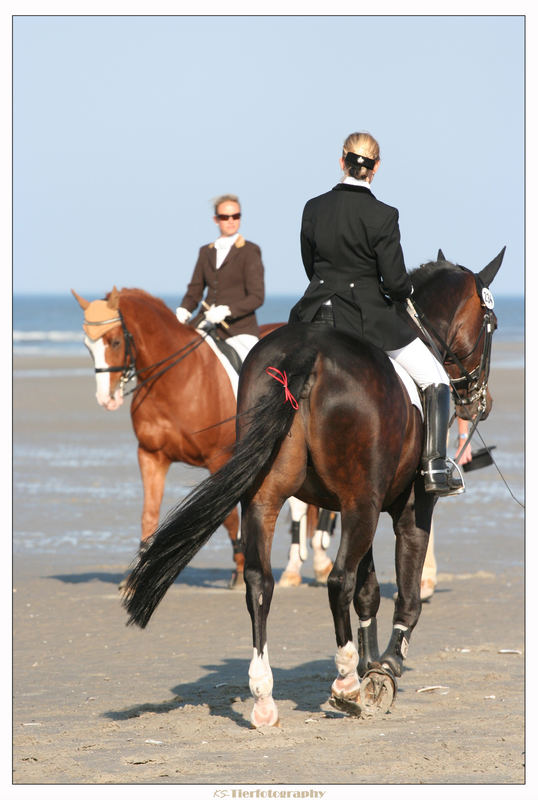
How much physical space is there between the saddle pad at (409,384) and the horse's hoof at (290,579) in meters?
4.62

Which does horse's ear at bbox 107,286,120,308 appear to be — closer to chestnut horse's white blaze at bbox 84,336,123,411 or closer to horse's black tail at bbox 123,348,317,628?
chestnut horse's white blaze at bbox 84,336,123,411

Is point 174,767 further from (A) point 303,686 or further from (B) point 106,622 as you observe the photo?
(B) point 106,622

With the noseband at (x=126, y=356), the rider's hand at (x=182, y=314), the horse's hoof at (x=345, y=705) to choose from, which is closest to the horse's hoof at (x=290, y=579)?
the noseband at (x=126, y=356)

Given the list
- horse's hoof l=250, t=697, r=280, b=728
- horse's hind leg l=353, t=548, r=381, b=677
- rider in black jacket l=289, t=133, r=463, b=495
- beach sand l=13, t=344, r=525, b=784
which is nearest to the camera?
beach sand l=13, t=344, r=525, b=784

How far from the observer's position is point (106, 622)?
9547mm

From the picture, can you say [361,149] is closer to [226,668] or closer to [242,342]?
[226,668]

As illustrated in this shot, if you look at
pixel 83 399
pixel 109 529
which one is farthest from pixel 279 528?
pixel 83 399

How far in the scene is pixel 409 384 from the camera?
6516 mm

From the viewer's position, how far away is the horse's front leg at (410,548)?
700 centimetres

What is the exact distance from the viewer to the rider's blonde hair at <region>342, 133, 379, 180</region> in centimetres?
651

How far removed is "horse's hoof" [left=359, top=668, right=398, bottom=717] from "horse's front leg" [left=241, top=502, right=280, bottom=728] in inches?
31.6

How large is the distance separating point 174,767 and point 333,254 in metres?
2.63

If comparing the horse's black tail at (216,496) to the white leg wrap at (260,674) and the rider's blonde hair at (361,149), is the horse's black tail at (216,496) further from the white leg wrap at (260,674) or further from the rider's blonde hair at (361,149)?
the rider's blonde hair at (361,149)

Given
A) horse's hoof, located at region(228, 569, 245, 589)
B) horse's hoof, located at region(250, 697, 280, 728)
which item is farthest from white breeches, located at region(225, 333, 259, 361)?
horse's hoof, located at region(250, 697, 280, 728)
